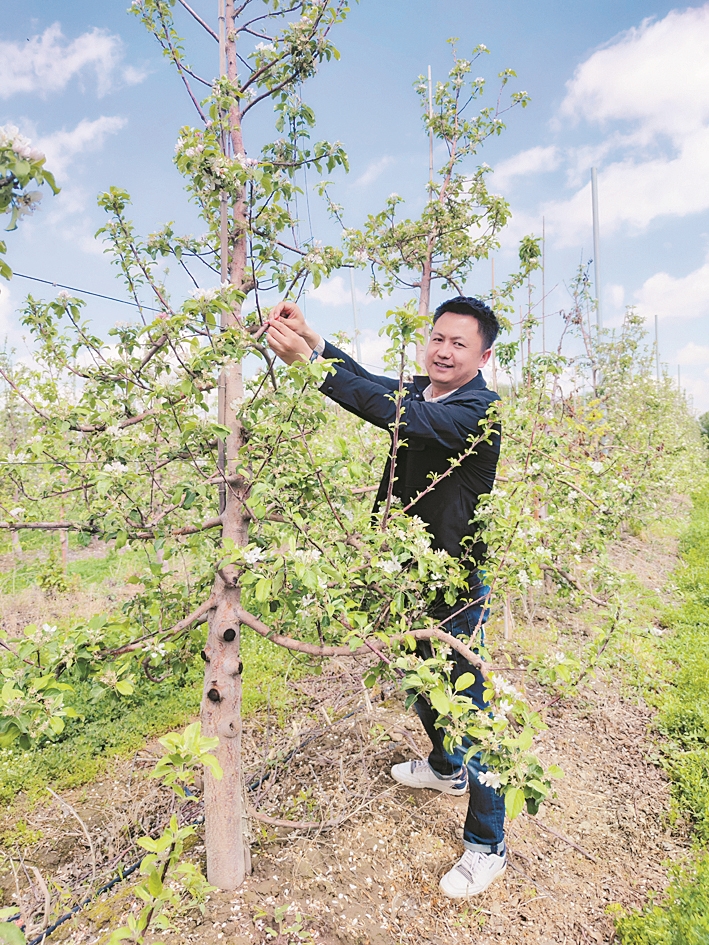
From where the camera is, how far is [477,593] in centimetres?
255

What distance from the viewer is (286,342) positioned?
179cm

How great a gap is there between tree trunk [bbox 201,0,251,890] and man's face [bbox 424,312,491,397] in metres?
0.82

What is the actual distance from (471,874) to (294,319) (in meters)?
2.38

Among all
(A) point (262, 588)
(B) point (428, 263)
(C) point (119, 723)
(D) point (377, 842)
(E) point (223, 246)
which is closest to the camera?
(A) point (262, 588)

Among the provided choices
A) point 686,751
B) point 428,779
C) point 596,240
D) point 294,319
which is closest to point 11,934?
point 294,319

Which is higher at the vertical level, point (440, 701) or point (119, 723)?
point (440, 701)

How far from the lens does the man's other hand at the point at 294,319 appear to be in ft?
6.21

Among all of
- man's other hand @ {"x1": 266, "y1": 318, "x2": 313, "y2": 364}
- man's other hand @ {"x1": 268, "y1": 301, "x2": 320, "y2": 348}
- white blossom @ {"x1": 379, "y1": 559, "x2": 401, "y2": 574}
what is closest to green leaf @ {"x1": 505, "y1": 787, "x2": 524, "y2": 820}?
white blossom @ {"x1": 379, "y1": 559, "x2": 401, "y2": 574}

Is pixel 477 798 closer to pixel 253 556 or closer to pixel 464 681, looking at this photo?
pixel 464 681

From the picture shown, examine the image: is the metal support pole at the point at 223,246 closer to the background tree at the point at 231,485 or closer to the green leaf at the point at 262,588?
the background tree at the point at 231,485

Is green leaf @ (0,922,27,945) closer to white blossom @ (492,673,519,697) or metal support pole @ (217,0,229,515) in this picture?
white blossom @ (492,673,519,697)

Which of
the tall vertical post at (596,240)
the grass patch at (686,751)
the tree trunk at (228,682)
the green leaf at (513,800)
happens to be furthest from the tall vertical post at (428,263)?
the tall vertical post at (596,240)

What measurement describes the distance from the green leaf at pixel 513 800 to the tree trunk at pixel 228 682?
121 centimetres

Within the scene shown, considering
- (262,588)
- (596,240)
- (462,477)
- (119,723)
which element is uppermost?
(596,240)
